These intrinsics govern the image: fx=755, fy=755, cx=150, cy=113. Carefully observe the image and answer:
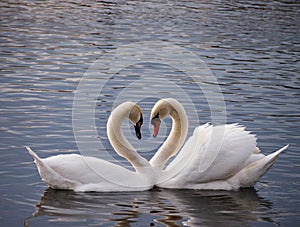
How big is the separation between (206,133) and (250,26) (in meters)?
19.1

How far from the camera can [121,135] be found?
11039mm

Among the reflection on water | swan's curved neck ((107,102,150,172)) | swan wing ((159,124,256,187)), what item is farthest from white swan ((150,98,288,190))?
swan's curved neck ((107,102,150,172))

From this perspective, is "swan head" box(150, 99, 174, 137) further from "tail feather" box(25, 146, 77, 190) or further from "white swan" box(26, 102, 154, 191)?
"tail feather" box(25, 146, 77, 190)

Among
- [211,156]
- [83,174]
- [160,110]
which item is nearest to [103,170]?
[83,174]

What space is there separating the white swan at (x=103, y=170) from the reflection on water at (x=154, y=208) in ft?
0.47

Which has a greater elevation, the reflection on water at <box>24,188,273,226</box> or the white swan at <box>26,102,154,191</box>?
the white swan at <box>26,102,154,191</box>

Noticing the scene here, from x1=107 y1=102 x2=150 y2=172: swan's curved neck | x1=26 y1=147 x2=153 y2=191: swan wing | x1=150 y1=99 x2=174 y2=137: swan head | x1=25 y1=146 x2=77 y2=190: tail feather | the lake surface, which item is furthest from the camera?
x1=150 y1=99 x2=174 y2=137: swan head

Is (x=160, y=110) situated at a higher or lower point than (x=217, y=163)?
higher

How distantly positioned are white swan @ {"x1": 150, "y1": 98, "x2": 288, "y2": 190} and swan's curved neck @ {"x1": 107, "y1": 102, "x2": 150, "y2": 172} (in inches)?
13.1

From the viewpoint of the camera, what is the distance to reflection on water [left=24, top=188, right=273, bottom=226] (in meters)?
9.48

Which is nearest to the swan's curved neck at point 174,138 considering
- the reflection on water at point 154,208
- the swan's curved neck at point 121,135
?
the swan's curved neck at point 121,135

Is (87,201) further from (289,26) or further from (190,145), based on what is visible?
(289,26)

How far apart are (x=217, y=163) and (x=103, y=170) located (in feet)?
5.49

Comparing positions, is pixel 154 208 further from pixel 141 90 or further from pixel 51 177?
pixel 141 90
